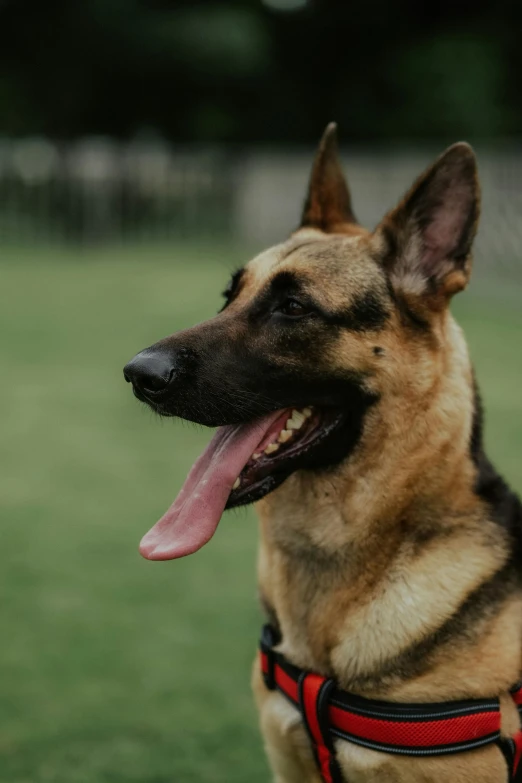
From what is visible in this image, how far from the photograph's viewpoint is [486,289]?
555 inches

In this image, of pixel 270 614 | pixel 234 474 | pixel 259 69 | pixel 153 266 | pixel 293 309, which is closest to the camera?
pixel 234 474

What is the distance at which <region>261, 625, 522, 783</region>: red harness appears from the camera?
2279 millimetres

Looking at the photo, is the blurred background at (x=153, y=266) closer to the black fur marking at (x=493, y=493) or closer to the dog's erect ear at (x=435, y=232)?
the dog's erect ear at (x=435, y=232)

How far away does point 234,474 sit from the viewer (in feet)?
8.13

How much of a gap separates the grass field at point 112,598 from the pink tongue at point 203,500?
439 millimetres

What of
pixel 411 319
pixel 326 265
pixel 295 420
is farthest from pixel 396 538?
pixel 326 265

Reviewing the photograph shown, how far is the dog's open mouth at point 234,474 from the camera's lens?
2.45 m

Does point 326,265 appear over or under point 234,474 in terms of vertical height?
over

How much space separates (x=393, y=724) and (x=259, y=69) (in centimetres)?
2822

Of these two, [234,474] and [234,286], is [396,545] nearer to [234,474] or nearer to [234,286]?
[234,474]

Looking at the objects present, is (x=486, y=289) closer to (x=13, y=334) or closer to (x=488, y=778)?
(x=13, y=334)

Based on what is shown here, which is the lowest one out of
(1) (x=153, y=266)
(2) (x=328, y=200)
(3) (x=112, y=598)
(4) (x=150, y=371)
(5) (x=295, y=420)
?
(1) (x=153, y=266)

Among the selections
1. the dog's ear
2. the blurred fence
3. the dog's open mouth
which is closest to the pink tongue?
the dog's open mouth

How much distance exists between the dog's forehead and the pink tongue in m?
0.38
